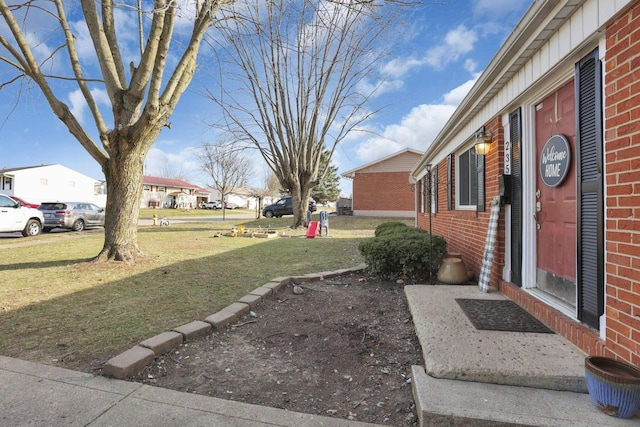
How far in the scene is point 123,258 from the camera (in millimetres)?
6398

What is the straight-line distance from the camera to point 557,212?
3174mm

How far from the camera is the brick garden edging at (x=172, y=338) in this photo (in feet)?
7.80

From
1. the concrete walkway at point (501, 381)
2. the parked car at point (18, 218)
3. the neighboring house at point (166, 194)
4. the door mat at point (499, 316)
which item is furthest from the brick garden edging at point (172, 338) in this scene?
the neighboring house at point (166, 194)

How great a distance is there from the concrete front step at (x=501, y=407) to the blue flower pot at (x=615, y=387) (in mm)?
55

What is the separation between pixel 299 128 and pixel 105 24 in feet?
30.2

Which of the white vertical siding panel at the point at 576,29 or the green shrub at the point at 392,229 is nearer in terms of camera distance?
the white vertical siding panel at the point at 576,29

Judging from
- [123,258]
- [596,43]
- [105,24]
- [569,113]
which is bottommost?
[123,258]

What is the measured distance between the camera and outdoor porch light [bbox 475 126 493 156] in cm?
446

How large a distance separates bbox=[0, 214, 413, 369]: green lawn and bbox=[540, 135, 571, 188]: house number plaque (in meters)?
3.96

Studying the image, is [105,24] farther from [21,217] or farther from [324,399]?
[21,217]

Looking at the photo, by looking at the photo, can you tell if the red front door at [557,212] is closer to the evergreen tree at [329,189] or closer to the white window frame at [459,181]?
the white window frame at [459,181]

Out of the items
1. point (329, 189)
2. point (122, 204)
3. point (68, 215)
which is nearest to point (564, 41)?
point (122, 204)

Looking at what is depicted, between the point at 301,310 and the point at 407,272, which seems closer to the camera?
the point at 301,310

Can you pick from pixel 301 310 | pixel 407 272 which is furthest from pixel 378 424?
pixel 407 272
